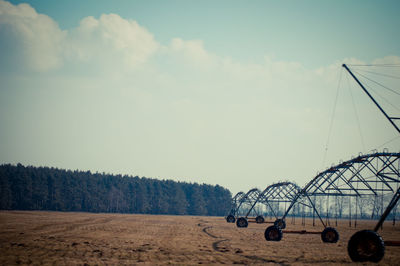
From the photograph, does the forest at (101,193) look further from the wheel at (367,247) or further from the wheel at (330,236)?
the wheel at (367,247)

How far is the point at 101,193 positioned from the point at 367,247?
116346 mm

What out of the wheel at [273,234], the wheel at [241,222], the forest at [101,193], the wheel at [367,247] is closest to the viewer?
the wheel at [367,247]

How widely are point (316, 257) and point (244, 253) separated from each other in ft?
12.2

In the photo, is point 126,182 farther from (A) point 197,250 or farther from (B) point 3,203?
(A) point 197,250

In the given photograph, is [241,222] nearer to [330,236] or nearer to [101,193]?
[330,236]

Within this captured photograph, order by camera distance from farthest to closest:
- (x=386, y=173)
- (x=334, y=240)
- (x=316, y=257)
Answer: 1. (x=386, y=173)
2. (x=334, y=240)
3. (x=316, y=257)

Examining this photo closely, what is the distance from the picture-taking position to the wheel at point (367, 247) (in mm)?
13156

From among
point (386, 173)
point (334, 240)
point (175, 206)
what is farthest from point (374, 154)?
point (175, 206)

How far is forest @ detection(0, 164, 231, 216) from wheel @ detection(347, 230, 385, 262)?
97502mm

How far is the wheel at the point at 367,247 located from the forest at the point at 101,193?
97.5 metres

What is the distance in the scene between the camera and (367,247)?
13414 millimetres

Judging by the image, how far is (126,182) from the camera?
134 m

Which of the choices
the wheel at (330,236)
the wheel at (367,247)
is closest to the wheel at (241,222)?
the wheel at (330,236)

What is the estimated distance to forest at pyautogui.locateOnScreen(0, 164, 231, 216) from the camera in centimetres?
9662
